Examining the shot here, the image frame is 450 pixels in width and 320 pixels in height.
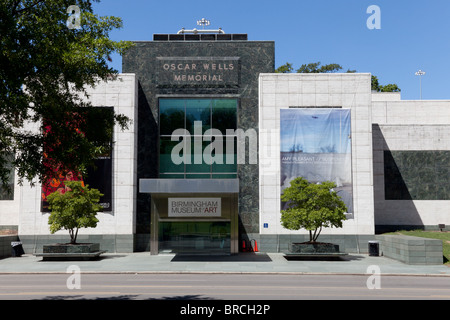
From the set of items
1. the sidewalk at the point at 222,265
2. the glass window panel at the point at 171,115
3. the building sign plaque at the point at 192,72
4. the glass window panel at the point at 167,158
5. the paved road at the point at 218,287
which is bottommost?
the sidewalk at the point at 222,265

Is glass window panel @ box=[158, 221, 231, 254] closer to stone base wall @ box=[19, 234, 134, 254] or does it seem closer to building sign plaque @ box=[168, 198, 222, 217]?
building sign plaque @ box=[168, 198, 222, 217]

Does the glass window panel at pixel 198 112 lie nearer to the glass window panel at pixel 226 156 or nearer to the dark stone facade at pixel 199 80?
the dark stone facade at pixel 199 80

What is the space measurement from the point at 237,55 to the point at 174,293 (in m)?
25.6

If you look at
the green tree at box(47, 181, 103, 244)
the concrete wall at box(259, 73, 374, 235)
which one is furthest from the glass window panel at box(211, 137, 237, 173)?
the green tree at box(47, 181, 103, 244)

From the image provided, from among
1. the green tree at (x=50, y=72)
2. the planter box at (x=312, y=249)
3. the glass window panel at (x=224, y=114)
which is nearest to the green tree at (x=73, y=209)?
the glass window panel at (x=224, y=114)

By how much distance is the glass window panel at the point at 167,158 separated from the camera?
38375mm

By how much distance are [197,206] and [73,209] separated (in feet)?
30.7

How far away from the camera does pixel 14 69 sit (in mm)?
13148

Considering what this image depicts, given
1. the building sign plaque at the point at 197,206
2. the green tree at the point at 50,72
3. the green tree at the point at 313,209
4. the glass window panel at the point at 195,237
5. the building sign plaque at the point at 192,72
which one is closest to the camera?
the green tree at the point at 50,72

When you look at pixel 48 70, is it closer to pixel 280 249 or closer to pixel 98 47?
pixel 98 47

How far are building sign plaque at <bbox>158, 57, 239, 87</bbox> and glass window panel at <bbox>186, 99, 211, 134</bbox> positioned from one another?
4.97ft

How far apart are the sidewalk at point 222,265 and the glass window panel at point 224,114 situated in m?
10.9

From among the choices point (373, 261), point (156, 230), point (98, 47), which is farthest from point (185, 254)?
point (98, 47)

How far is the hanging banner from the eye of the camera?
36.6 m
